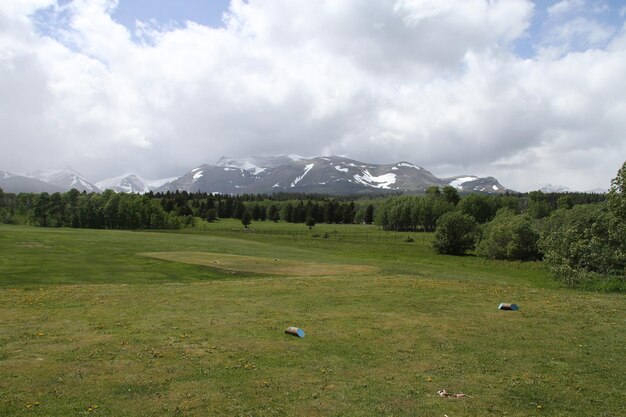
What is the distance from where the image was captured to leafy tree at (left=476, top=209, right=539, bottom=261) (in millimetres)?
87562

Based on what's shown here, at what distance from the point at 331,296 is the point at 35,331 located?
629 inches

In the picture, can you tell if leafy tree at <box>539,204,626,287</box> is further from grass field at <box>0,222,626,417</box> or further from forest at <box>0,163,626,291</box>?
grass field at <box>0,222,626,417</box>

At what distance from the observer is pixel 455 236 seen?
A: 101750 millimetres

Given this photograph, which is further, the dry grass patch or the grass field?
the dry grass patch

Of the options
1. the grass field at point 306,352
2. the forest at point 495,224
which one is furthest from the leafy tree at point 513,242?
the grass field at point 306,352

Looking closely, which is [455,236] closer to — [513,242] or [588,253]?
[513,242]

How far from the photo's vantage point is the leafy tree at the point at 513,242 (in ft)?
287

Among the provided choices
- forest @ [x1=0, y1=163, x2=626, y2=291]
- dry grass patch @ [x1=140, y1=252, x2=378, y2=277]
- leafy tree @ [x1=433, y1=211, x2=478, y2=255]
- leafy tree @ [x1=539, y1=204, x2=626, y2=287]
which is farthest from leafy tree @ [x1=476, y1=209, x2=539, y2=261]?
dry grass patch @ [x1=140, y1=252, x2=378, y2=277]

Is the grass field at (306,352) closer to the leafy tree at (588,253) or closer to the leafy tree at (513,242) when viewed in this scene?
the leafy tree at (588,253)

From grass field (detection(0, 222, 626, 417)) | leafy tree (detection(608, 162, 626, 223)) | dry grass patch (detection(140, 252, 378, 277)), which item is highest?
leafy tree (detection(608, 162, 626, 223))

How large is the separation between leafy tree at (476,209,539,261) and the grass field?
60.6 m

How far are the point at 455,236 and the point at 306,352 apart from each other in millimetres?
91345

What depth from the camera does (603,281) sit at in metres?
40.1

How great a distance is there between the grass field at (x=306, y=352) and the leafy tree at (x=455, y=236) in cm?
7167
